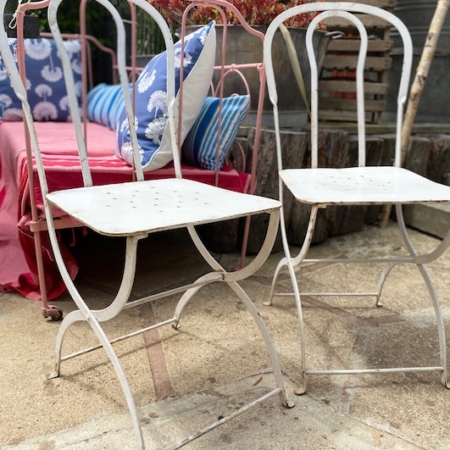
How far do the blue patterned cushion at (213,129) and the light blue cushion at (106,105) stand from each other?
701mm

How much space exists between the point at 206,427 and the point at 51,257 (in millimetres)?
850

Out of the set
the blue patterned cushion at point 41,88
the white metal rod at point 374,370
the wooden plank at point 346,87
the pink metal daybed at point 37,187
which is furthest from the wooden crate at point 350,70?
the white metal rod at point 374,370

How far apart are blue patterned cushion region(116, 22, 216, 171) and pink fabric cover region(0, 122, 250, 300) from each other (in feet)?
0.24

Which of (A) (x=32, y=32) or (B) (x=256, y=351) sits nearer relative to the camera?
(B) (x=256, y=351)

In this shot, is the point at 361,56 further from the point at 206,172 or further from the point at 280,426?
the point at 280,426

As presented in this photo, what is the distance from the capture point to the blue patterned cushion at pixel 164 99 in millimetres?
1562

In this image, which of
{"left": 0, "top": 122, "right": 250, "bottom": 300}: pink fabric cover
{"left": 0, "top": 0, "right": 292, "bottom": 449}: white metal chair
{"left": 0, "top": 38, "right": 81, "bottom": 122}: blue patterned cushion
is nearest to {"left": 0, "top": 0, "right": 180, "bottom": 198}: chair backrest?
{"left": 0, "top": 0, "right": 292, "bottom": 449}: white metal chair

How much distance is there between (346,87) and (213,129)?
1136 millimetres

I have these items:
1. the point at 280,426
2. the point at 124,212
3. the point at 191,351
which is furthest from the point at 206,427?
the point at 124,212

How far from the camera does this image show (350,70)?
8.75 ft

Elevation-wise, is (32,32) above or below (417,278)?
above

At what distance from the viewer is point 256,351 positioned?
55.2 inches

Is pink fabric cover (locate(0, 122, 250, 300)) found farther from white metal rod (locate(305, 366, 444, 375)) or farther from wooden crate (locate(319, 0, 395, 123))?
wooden crate (locate(319, 0, 395, 123))

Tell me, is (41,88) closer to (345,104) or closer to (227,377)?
(345,104)
